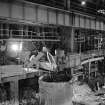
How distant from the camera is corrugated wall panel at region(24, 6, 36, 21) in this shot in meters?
11.2

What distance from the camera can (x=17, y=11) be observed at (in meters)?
10.6

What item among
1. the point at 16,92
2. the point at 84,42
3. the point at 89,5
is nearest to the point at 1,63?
the point at 16,92

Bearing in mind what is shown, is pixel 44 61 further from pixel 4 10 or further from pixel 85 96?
pixel 85 96

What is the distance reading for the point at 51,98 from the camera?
7988 mm

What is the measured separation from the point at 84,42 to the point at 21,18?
17675mm

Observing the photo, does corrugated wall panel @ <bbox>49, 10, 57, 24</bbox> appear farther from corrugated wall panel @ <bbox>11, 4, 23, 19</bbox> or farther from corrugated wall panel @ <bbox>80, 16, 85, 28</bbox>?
corrugated wall panel @ <bbox>80, 16, 85, 28</bbox>

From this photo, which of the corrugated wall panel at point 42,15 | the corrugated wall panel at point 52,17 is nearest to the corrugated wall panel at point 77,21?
the corrugated wall panel at point 52,17

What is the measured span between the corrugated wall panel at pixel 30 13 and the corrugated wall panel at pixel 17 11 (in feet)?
1.27

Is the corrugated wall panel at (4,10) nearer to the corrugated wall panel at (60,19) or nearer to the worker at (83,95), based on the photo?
the corrugated wall panel at (60,19)

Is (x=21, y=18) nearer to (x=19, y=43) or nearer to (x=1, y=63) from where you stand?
(x=1, y=63)

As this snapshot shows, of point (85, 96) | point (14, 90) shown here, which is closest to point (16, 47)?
point (14, 90)

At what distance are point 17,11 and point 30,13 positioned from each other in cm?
118

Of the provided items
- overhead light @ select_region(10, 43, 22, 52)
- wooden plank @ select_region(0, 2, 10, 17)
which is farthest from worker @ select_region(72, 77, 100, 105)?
wooden plank @ select_region(0, 2, 10, 17)

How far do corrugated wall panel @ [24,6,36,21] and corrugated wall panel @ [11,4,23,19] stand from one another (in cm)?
39
